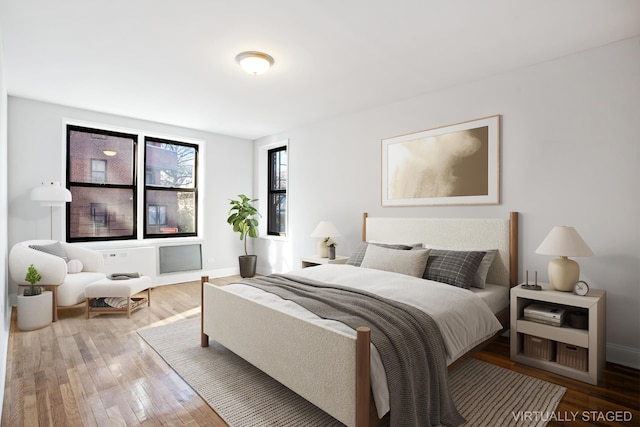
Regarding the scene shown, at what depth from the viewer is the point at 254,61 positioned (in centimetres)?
293

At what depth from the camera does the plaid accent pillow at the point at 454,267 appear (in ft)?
9.70

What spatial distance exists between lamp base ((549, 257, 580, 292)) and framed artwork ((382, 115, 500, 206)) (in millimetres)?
854

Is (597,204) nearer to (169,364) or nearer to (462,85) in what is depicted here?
(462,85)

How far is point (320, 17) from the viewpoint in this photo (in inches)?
94.0

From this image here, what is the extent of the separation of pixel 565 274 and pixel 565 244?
25cm

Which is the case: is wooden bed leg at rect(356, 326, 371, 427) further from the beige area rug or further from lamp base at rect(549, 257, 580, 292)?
lamp base at rect(549, 257, 580, 292)

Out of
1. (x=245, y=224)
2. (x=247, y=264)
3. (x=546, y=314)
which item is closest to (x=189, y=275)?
(x=247, y=264)

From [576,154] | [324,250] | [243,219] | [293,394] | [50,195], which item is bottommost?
[293,394]

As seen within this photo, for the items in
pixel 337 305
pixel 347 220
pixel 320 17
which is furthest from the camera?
pixel 347 220

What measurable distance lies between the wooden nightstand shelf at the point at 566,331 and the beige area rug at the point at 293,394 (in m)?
0.24

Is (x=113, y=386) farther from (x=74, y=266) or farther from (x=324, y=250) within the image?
(x=324, y=250)

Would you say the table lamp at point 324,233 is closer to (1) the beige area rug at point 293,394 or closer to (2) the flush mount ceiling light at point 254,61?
(1) the beige area rug at point 293,394

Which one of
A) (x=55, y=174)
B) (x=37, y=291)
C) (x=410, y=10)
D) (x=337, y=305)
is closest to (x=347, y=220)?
(x=337, y=305)

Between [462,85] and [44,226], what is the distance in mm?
5269
